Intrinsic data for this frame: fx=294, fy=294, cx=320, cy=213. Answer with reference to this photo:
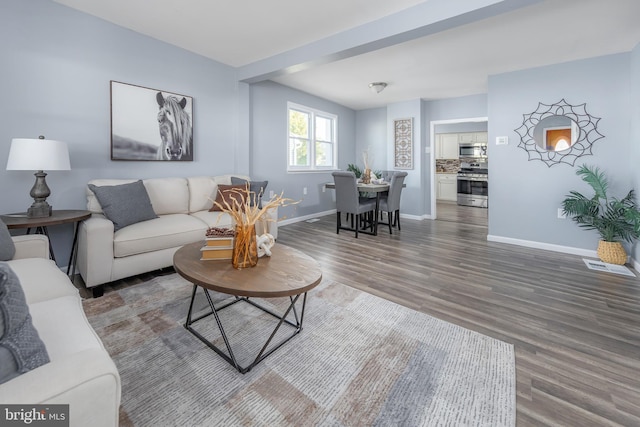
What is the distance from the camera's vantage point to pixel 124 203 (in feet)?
8.71

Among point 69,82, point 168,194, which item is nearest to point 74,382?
point 168,194

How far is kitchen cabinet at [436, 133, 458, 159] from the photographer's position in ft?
27.0

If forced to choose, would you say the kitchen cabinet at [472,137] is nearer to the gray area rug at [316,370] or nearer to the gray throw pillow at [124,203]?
the gray area rug at [316,370]

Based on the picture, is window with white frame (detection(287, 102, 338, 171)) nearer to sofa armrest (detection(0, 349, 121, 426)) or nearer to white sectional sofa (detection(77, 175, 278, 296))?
white sectional sofa (detection(77, 175, 278, 296))

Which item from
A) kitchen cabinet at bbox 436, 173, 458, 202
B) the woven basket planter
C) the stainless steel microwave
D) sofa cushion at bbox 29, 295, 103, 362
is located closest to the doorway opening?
kitchen cabinet at bbox 436, 173, 458, 202

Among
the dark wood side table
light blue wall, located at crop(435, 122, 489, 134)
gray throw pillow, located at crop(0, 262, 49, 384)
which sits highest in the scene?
light blue wall, located at crop(435, 122, 489, 134)

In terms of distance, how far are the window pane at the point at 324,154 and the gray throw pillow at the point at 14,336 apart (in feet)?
18.3

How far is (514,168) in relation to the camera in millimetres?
4035

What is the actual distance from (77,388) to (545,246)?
4.71 metres

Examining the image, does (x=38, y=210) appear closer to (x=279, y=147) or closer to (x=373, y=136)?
(x=279, y=147)

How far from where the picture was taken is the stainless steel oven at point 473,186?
7.55 m

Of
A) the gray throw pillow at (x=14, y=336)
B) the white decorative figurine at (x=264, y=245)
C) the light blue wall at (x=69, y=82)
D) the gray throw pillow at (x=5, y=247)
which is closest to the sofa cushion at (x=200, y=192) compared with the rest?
the light blue wall at (x=69, y=82)

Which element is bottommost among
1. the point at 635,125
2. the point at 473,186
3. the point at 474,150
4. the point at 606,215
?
the point at 606,215

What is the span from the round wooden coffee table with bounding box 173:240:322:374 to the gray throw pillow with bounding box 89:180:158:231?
109 cm
